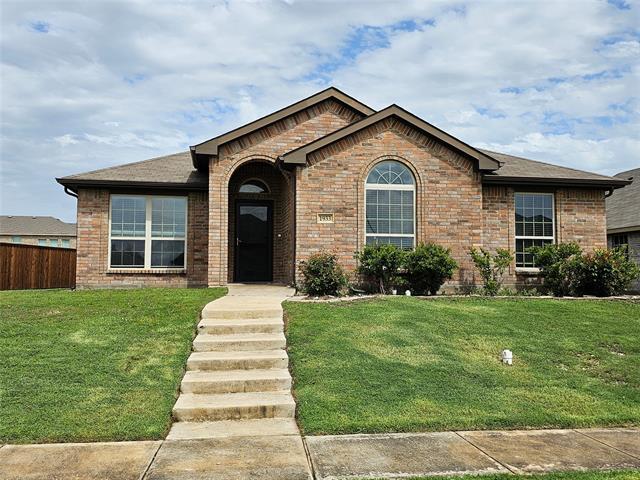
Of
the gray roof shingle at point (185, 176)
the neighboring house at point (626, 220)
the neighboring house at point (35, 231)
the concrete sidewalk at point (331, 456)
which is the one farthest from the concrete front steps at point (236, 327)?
the neighboring house at point (35, 231)

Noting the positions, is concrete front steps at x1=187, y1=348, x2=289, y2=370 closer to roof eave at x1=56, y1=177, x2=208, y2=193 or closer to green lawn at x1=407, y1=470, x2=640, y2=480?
green lawn at x1=407, y1=470, x2=640, y2=480

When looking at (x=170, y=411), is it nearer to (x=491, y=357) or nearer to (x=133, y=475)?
(x=133, y=475)

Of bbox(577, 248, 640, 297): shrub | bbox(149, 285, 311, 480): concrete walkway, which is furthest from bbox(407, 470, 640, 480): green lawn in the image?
bbox(577, 248, 640, 297): shrub

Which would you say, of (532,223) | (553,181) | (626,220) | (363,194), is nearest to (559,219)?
(532,223)

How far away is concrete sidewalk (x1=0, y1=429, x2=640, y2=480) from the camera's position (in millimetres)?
4738

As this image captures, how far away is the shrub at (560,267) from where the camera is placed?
14336 millimetres

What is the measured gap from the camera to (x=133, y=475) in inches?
184

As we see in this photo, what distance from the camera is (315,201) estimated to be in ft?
45.6

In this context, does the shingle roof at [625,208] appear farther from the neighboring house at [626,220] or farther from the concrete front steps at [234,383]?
the concrete front steps at [234,383]

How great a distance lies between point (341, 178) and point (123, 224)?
6.45 m

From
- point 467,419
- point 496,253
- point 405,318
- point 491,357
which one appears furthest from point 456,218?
point 467,419

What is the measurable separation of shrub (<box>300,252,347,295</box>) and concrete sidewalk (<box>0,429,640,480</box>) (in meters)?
6.60

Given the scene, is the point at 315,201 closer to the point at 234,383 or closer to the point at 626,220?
the point at 234,383

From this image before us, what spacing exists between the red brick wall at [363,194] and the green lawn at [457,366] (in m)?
3.17
